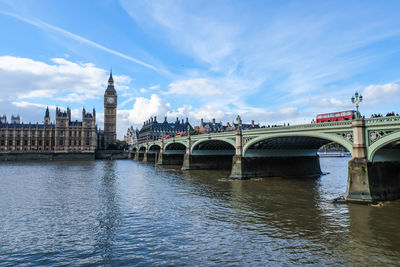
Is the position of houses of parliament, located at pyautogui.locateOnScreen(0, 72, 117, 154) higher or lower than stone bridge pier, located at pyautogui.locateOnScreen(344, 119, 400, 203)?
higher

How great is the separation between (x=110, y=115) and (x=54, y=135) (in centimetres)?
4680

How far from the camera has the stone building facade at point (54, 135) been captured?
427 feet

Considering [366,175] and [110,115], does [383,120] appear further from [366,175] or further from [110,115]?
[110,115]

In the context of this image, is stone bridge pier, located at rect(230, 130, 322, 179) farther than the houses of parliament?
No

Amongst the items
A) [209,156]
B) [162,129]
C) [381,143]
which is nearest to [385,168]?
[381,143]

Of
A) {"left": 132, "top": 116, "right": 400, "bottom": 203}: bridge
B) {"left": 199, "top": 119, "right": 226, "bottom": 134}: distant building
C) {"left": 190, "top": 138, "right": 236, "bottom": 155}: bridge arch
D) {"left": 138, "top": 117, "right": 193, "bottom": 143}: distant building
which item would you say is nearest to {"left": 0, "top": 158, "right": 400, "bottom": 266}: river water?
{"left": 132, "top": 116, "right": 400, "bottom": 203}: bridge

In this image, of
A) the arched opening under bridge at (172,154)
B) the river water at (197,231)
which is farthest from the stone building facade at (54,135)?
the river water at (197,231)

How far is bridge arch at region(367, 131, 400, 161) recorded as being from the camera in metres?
21.6

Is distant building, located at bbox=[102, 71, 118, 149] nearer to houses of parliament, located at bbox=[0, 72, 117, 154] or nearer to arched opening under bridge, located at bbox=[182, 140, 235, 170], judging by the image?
houses of parliament, located at bbox=[0, 72, 117, 154]

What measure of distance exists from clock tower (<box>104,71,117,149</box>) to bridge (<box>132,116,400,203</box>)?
111948 millimetres

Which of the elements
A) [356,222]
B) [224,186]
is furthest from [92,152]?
[356,222]

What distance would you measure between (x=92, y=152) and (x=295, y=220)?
120 meters

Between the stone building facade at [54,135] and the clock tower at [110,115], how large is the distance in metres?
39.8

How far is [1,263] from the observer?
1219 cm
